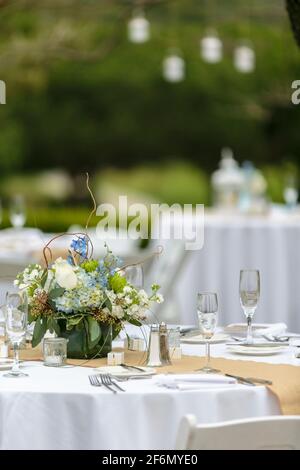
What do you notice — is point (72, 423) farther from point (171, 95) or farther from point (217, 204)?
point (171, 95)

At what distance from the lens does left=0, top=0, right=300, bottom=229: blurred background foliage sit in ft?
58.0

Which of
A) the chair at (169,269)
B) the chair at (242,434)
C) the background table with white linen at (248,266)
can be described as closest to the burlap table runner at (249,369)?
the chair at (242,434)

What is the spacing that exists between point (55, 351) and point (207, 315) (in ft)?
1.52

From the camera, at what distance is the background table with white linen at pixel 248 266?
7.48m

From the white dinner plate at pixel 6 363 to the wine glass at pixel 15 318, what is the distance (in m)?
0.07

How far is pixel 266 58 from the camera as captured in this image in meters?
18.2

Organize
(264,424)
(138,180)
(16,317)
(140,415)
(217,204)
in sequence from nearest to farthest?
(264,424) → (140,415) → (16,317) → (217,204) → (138,180)

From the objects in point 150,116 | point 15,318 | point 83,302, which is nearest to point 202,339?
point 83,302

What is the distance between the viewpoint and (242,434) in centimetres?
233

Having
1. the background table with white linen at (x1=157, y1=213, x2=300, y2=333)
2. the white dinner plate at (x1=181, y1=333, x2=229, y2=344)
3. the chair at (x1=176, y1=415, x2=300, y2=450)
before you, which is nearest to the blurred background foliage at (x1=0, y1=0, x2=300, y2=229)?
the background table with white linen at (x1=157, y1=213, x2=300, y2=333)

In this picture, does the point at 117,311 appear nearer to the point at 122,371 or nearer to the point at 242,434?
the point at 122,371

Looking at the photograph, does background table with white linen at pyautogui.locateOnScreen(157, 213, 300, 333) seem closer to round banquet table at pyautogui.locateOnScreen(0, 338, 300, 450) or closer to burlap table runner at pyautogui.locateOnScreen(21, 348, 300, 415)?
burlap table runner at pyautogui.locateOnScreen(21, 348, 300, 415)

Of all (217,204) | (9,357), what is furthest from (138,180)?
(9,357)

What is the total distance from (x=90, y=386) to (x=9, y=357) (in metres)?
0.54
